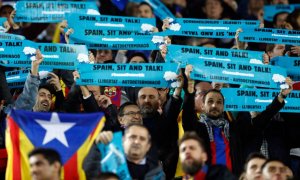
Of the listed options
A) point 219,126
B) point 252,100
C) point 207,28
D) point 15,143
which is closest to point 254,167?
point 219,126

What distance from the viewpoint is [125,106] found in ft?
45.4

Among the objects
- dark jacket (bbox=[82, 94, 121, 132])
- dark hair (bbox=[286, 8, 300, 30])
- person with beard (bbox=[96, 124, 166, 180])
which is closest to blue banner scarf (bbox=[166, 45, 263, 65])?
dark jacket (bbox=[82, 94, 121, 132])

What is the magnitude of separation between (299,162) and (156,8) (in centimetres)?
354

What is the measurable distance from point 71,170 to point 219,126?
210 cm

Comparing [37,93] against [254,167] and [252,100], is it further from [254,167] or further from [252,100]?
[254,167]

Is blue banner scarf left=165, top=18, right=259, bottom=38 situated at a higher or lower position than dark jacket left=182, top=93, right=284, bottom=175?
higher

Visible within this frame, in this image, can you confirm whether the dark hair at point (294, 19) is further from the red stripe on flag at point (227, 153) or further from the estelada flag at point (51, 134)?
the estelada flag at point (51, 134)

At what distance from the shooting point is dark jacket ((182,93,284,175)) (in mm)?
13641

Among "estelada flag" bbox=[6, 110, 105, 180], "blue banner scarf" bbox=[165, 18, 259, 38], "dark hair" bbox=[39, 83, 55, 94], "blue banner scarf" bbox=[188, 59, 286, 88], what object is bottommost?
"estelada flag" bbox=[6, 110, 105, 180]

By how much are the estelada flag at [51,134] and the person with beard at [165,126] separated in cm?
125

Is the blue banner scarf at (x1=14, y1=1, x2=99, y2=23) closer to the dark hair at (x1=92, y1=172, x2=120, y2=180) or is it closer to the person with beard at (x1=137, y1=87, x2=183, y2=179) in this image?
the person with beard at (x1=137, y1=87, x2=183, y2=179)

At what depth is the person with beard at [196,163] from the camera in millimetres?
12188

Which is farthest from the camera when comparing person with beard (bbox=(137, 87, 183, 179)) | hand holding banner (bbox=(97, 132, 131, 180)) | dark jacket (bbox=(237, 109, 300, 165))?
dark jacket (bbox=(237, 109, 300, 165))

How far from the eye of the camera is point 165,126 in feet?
45.8
